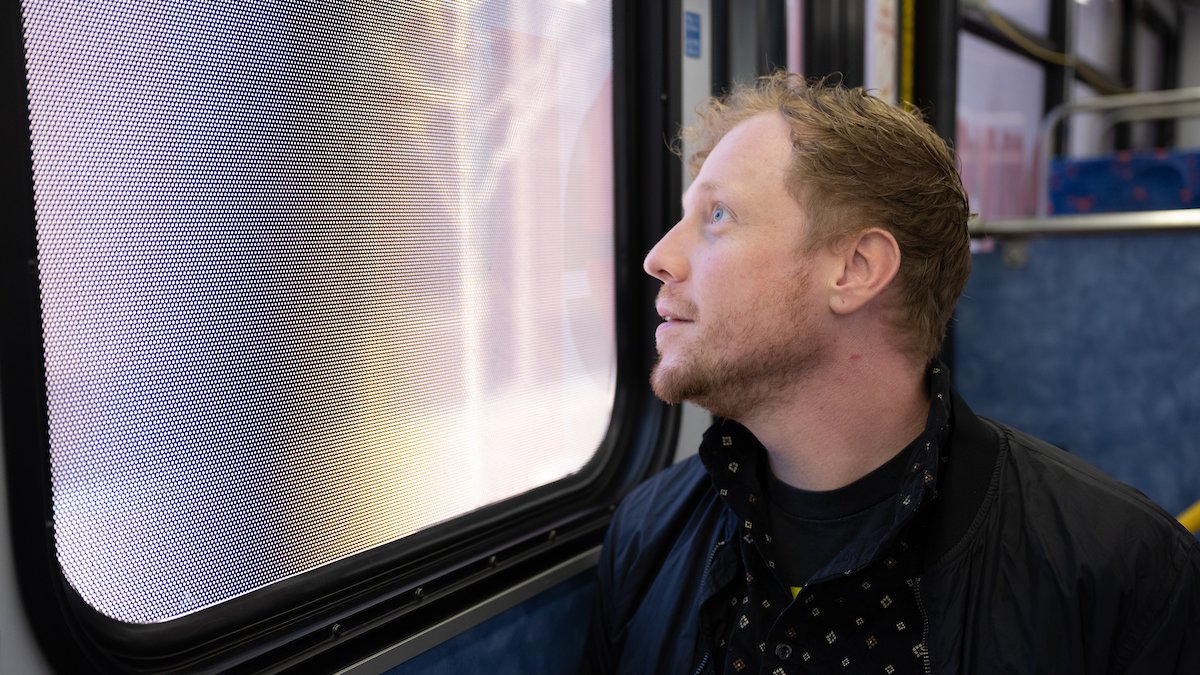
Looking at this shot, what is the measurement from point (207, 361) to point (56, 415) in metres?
0.20

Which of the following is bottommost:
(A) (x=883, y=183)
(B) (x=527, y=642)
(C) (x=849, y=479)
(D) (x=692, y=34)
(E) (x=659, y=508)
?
(B) (x=527, y=642)

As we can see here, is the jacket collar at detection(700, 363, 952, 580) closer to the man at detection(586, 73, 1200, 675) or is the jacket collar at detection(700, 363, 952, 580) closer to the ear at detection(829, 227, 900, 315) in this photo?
the man at detection(586, 73, 1200, 675)

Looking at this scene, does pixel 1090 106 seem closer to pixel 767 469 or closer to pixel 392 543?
pixel 767 469

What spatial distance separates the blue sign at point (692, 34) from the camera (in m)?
2.04

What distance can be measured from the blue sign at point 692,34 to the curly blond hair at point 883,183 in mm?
496

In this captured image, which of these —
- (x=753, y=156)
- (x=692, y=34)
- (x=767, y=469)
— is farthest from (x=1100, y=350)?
(x=753, y=156)

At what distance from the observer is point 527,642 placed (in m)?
1.65

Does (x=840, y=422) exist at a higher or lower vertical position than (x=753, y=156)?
lower

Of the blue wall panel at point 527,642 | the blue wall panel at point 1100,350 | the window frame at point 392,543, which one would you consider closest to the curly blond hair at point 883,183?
the window frame at point 392,543

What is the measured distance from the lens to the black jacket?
119 cm

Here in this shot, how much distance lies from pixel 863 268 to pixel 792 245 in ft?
0.42

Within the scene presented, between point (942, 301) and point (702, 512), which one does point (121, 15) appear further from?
point (942, 301)

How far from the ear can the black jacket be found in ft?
0.75

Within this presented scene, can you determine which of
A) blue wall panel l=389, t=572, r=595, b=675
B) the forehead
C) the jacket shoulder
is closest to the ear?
the forehead
